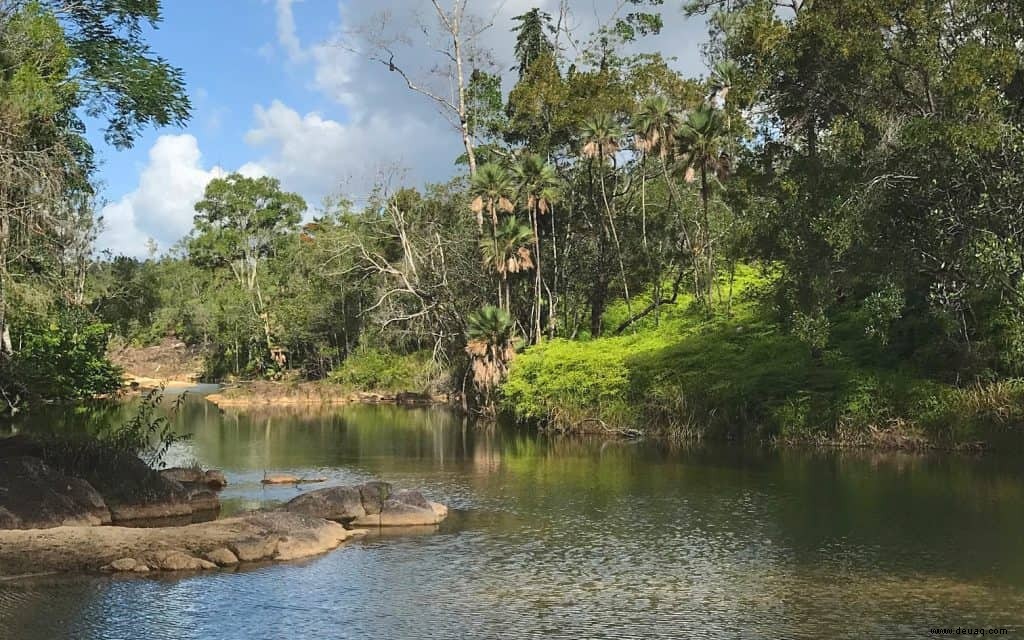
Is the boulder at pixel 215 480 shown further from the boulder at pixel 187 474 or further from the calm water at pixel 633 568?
the calm water at pixel 633 568

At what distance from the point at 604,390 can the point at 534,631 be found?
22.2m

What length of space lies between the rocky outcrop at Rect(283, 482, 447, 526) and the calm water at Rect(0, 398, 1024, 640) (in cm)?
67

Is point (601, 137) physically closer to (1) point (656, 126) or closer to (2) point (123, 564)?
(1) point (656, 126)

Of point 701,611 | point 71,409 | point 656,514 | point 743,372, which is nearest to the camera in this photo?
point 701,611

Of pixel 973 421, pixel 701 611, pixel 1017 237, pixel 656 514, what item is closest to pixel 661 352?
pixel 973 421

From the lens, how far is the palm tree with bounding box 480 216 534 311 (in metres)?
38.6

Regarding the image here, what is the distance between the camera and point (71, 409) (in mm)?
33906

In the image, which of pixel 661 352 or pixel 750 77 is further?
pixel 661 352

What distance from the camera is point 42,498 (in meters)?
14.6

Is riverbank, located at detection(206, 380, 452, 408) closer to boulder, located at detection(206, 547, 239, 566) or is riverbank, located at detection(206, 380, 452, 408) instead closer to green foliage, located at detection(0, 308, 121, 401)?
green foliage, located at detection(0, 308, 121, 401)

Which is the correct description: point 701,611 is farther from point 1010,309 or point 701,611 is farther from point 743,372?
point 743,372

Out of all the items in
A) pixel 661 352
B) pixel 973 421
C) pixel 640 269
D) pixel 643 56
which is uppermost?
pixel 643 56

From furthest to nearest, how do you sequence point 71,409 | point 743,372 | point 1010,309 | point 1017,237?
point 71,409 < point 743,372 < point 1010,309 < point 1017,237

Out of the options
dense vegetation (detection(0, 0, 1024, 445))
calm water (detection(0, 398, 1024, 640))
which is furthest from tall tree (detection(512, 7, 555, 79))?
calm water (detection(0, 398, 1024, 640))
